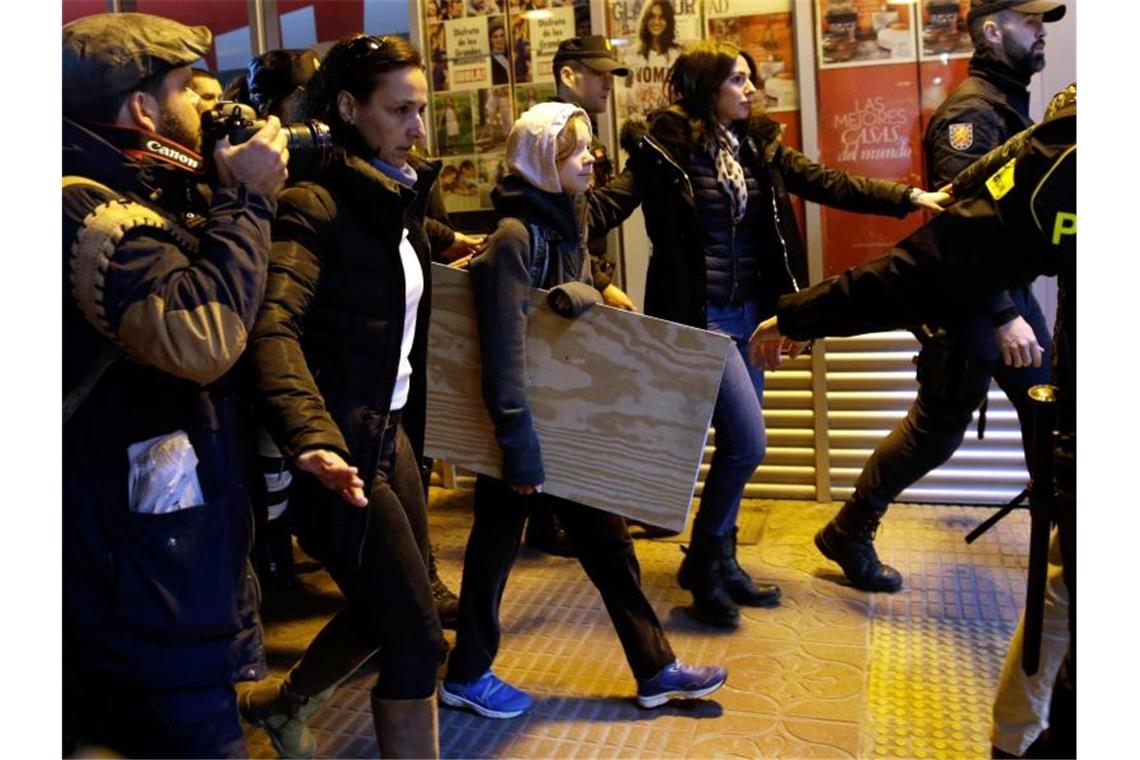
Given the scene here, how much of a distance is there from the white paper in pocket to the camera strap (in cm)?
47

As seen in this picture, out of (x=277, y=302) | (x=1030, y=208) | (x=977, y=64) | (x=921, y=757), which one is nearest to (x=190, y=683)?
(x=277, y=302)

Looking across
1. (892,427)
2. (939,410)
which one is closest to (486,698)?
(939,410)

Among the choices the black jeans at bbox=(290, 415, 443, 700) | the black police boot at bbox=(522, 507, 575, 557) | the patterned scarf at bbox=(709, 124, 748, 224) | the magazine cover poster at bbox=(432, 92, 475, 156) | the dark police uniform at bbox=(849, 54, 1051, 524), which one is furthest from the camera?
the magazine cover poster at bbox=(432, 92, 475, 156)

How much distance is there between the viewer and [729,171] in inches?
145

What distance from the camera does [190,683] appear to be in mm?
1836

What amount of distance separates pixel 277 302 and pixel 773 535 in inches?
118

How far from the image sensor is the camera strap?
5.94ft

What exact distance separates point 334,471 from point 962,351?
2.42 metres

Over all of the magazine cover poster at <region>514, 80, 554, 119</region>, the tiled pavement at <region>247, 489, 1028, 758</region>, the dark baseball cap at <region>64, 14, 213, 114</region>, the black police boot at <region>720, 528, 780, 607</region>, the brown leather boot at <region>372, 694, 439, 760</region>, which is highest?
the magazine cover poster at <region>514, 80, 554, 119</region>

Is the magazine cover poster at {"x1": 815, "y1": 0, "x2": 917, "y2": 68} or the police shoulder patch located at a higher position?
the magazine cover poster at {"x1": 815, "y1": 0, "x2": 917, "y2": 68}

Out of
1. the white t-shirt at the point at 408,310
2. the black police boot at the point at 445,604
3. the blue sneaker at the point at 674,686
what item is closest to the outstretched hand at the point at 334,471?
the white t-shirt at the point at 408,310

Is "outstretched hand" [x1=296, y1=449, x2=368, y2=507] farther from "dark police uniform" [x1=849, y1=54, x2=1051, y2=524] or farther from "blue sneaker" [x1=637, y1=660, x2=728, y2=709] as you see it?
"dark police uniform" [x1=849, y1=54, x2=1051, y2=524]

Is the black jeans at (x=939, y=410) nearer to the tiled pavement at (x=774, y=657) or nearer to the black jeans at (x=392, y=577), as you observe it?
the tiled pavement at (x=774, y=657)

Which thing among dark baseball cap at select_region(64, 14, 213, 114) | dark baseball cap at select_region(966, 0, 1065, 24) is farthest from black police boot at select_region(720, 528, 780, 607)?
dark baseball cap at select_region(64, 14, 213, 114)
